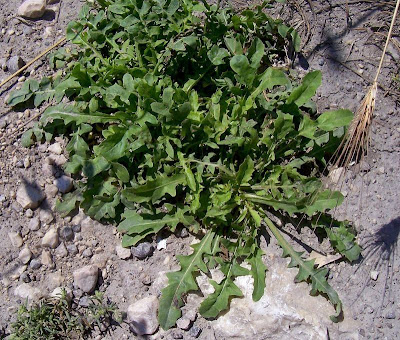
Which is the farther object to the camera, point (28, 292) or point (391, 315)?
point (28, 292)

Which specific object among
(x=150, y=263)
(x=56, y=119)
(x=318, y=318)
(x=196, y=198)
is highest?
(x=56, y=119)

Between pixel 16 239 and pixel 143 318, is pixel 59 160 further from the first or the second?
pixel 143 318

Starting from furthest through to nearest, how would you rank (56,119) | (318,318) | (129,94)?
(56,119) < (129,94) < (318,318)

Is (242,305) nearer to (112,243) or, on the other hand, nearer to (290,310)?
(290,310)

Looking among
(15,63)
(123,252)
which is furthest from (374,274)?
(15,63)

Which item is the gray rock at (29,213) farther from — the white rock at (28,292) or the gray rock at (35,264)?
the white rock at (28,292)

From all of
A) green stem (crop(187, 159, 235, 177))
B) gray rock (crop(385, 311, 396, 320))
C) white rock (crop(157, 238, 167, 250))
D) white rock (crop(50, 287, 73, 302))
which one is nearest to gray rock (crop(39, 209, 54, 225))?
white rock (crop(50, 287, 73, 302))

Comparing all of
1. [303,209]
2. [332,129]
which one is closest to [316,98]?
[332,129]
